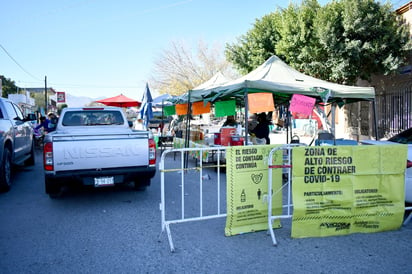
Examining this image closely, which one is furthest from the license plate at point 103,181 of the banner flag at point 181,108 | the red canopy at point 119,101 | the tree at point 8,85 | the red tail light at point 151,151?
the tree at point 8,85

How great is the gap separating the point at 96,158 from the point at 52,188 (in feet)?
3.32

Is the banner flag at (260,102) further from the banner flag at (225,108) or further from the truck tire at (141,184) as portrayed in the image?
the truck tire at (141,184)

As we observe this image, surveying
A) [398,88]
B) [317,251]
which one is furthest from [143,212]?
[398,88]

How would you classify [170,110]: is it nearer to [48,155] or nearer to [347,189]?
[48,155]

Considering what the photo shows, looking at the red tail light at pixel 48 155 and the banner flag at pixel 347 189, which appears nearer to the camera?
the banner flag at pixel 347 189

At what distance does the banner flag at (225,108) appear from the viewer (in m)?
8.74

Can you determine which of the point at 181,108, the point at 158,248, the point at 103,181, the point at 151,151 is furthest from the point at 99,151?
the point at 181,108

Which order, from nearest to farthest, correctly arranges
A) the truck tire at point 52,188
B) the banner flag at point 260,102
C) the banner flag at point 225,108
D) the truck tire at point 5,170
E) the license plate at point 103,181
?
the truck tire at point 52,188, the license plate at point 103,181, the truck tire at point 5,170, the banner flag at point 260,102, the banner flag at point 225,108

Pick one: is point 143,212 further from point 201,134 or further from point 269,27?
point 269,27

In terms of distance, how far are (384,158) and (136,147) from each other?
12.9 feet

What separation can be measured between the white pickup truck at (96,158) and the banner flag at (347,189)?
287cm

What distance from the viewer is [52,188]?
5766mm

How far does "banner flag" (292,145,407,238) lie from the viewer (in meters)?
4.21

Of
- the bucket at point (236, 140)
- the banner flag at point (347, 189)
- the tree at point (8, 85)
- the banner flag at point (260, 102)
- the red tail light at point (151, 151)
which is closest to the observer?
the banner flag at point (347, 189)
